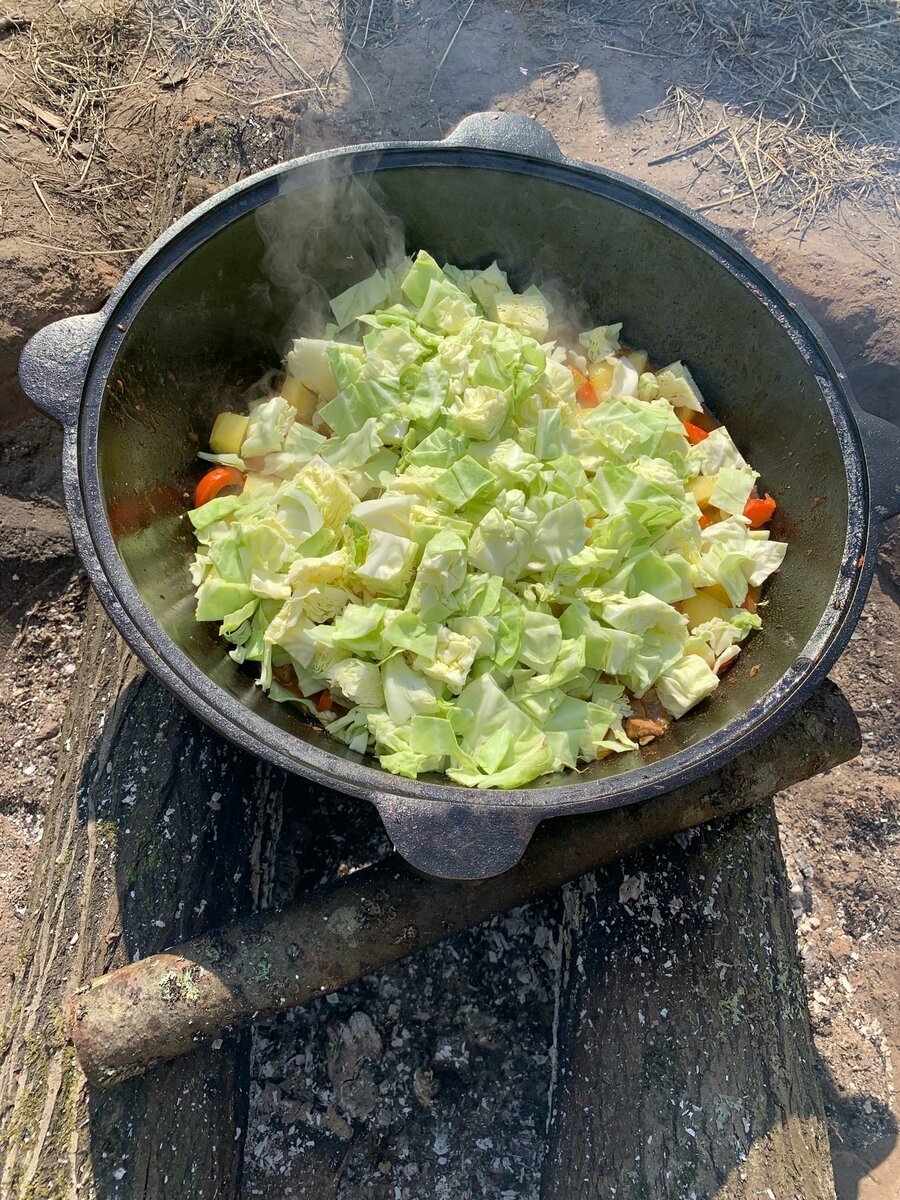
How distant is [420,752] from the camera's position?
7.91 feet

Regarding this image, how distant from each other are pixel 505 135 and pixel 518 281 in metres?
0.63

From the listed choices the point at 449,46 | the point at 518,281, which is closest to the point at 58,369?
the point at 518,281

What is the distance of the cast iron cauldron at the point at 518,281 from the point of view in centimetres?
213

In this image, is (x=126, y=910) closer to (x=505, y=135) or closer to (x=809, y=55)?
(x=505, y=135)

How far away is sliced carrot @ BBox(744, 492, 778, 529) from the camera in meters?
3.11

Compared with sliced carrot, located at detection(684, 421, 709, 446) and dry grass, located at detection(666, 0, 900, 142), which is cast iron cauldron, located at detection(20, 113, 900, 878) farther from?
dry grass, located at detection(666, 0, 900, 142)

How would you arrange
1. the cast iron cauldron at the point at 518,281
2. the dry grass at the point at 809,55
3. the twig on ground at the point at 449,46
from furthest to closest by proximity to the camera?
the twig on ground at the point at 449,46 → the dry grass at the point at 809,55 → the cast iron cauldron at the point at 518,281

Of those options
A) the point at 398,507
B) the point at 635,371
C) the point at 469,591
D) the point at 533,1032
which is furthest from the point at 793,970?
the point at 635,371

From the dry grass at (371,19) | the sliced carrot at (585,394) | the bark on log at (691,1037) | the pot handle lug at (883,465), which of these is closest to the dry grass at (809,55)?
the dry grass at (371,19)

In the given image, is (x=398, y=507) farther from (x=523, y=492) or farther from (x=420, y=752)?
(x=420, y=752)

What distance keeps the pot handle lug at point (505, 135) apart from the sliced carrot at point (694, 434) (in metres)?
1.24

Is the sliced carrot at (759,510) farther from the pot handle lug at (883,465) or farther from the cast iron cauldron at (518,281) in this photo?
the pot handle lug at (883,465)

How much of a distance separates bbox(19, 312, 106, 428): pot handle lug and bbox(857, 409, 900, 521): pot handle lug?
2.72m

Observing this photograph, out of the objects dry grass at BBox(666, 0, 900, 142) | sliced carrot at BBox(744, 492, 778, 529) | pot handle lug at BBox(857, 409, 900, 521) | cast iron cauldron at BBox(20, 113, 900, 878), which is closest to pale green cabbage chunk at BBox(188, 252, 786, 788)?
sliced carrot at BBox(744, 492, 778, 529)
